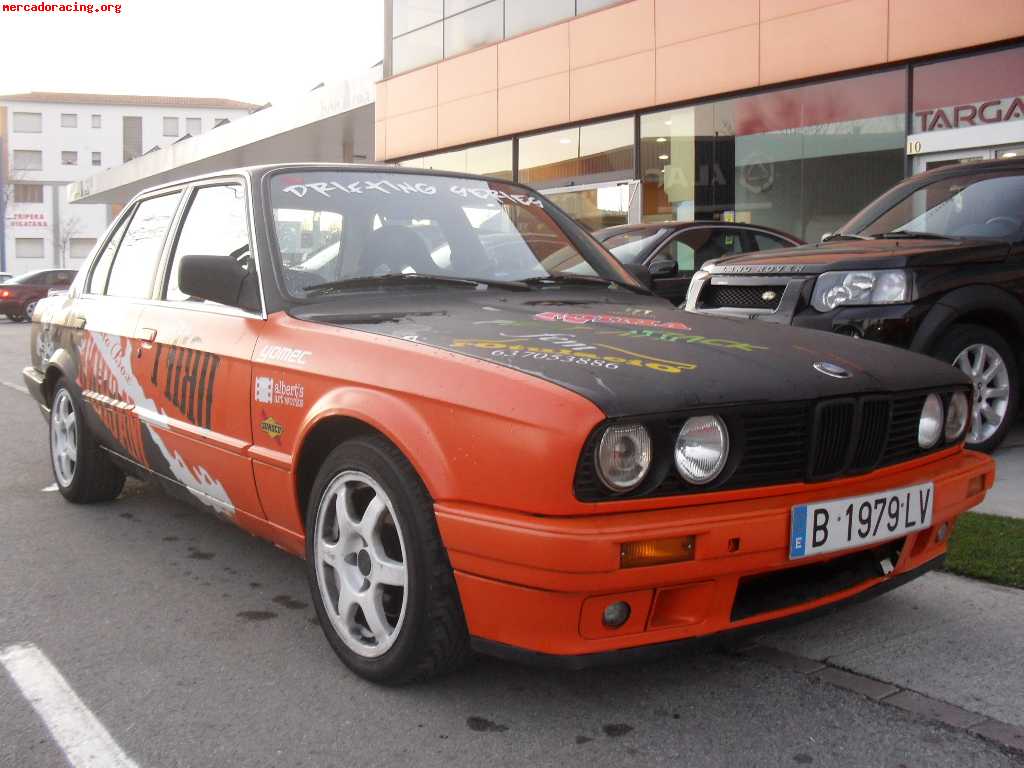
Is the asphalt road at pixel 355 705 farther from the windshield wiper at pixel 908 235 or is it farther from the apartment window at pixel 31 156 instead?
the apartment window at pixel 31 156

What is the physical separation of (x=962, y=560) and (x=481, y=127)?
15.4 meters

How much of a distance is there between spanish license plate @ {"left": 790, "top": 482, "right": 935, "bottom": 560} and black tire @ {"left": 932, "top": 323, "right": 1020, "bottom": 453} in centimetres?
292

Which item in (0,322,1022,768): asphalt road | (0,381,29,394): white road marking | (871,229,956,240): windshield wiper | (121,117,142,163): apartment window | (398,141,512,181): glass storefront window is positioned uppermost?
(121,117,142,163): apartment window

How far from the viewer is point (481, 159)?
18.6 metres

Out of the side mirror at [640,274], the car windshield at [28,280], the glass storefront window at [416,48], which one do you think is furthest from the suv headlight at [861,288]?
the car windshield at [28,280]

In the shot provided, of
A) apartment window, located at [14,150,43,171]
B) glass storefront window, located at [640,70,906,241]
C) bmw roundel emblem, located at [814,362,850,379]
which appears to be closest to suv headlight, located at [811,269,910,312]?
bmw roundel emblem, located at [814,362,850,379]

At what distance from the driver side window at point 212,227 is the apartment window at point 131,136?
3353 inches

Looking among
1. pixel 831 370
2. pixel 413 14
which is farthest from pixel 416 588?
pixel 413 14

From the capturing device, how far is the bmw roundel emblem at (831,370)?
2.72 meters

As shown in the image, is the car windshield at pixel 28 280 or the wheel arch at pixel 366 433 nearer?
the wheel arch at pixel 366 433

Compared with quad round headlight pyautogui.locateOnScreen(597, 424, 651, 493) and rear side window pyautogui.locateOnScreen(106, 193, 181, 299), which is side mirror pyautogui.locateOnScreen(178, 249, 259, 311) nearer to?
rear side window pyautogui.locateOnScreen(106, 193, 181, 299)

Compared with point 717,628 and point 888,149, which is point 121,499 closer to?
point 717,628

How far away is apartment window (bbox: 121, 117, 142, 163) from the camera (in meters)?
82.4

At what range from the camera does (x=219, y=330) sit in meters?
3.61
